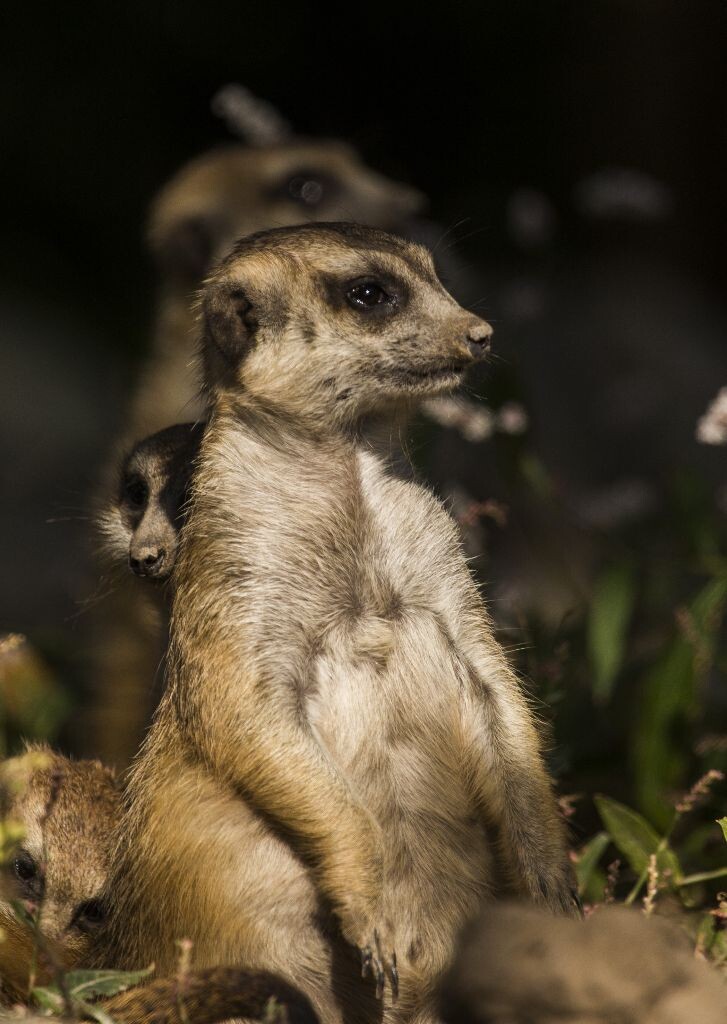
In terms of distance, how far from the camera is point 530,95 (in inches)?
324

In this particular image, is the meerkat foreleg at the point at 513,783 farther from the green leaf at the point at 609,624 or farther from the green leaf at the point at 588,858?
the green leaf at the point at 609,624

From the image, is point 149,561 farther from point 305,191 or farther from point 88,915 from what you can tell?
point 305,191

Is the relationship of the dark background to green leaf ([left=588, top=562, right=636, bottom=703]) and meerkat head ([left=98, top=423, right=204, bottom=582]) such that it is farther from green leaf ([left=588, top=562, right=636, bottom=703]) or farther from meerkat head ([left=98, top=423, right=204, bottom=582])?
meerkat head ([left=98, top=423, right=204, bottom=582])

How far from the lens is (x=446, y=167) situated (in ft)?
26.5

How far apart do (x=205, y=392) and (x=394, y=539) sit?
66 centimetres

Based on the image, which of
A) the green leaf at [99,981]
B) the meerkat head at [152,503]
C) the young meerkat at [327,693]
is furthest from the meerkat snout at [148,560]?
the green leaf at [99,981]

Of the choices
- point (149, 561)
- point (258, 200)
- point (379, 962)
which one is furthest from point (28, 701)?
point (379, 962)

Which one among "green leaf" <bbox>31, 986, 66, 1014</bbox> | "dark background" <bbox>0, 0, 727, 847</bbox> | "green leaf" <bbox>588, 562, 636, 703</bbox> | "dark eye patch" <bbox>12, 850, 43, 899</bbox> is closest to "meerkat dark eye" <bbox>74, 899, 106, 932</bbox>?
"dark eye patch" <bbox>12, 850, 43, 899</bbox>

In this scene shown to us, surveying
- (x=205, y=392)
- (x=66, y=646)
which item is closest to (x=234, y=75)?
(x=66, y=646)

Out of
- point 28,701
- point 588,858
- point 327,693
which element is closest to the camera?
point 327,693

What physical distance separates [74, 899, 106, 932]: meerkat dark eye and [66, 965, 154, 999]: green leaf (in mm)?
613

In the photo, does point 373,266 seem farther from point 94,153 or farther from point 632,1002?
point 94,153

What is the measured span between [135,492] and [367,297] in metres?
0.91

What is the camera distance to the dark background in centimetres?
732
